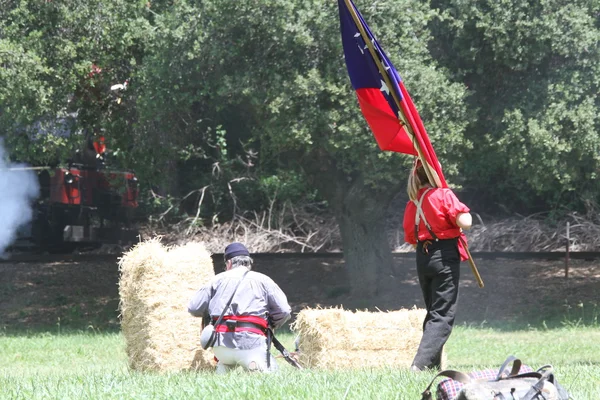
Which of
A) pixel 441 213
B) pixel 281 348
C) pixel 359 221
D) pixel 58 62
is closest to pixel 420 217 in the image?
pixel 441 213

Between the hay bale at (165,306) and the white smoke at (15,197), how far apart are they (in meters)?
13.0

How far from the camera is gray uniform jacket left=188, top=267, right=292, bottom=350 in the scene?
852 centimetres

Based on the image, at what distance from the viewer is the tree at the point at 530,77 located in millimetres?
15438

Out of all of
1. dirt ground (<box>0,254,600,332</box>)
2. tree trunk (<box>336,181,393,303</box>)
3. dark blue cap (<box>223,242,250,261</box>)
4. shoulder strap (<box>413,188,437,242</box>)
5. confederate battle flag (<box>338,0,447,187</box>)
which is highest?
confederate battle flag (<box>338,0,447,187</box>)

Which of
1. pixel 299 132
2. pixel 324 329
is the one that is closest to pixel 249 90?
pixel 299 132

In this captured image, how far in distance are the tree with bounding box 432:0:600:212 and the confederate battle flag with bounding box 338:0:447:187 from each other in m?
6.62

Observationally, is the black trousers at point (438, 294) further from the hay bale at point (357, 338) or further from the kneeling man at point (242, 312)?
the kneeling man at point (242, 312)

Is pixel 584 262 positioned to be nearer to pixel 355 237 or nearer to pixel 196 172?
pixel 355 237

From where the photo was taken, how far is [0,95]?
15164 millimetres

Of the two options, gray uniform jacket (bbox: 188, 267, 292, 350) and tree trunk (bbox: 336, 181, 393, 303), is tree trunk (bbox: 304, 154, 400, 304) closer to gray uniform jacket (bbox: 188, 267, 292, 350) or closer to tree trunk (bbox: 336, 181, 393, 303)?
tree trunk (bbox: 336, 181, 393, 303)

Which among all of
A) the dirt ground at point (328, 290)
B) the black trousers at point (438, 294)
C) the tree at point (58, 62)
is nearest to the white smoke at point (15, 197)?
the dirt ground at point (328, 290)

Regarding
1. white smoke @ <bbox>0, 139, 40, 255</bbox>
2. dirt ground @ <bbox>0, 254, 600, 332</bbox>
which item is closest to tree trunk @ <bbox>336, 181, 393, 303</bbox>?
dirt ground @ <bbox>0, 254, 600, 332</bbox>

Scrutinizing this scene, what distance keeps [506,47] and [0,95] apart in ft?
26.1

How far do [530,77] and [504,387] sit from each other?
39.2 ft
